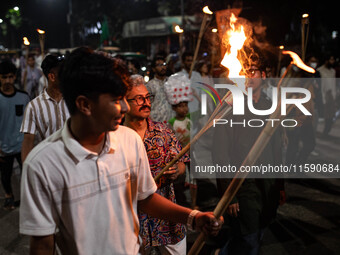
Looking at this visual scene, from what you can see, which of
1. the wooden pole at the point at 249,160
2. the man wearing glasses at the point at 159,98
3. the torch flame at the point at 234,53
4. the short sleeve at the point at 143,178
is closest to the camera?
the wooden pole at the point at 249,160

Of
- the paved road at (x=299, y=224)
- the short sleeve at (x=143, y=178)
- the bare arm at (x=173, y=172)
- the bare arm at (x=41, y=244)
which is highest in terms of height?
the short sleeve at (x=143, y=178)

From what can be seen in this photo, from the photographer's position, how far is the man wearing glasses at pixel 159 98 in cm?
639

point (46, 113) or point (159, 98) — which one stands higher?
point (46, 113)

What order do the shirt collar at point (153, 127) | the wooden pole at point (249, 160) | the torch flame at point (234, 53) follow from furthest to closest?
the shirt collar at point (153, 127), the torch flame at point (234, 53), the wooden pole at point (249, 160)

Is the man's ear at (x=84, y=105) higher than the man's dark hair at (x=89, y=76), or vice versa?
the man's dark hair at (x=89, y=76)

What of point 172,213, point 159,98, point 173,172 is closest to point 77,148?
point 172,213

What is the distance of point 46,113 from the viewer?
4.15m

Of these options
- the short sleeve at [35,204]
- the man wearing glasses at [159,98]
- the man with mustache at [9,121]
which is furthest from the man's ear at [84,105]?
the man with mustache at [9,121]

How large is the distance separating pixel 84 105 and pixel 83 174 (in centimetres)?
33

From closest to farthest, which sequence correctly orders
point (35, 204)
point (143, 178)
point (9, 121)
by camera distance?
point (35, 204), point (143, 178), point (9, 121)

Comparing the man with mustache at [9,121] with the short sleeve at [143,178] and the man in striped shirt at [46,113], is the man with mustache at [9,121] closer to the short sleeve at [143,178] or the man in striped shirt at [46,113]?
the man in striped shirt at [46,113]

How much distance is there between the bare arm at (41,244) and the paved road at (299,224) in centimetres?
315

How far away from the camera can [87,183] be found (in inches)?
74.2

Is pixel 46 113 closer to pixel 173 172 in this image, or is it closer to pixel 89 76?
pixel 173 172
